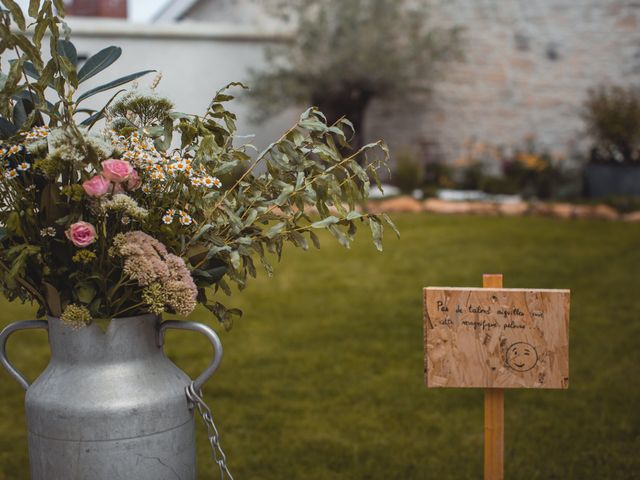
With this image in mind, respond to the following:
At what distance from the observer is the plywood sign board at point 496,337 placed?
6.98ft

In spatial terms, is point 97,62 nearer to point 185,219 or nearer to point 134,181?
point 134,181

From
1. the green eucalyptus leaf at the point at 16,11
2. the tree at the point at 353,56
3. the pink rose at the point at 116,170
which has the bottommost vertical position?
the pink rose at the point at 116,170

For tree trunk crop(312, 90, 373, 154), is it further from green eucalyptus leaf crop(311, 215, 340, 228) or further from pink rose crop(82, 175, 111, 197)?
pink rose crop(82, 175, 111, 197)

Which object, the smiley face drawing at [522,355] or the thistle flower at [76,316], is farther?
the smiley face drawing at [522,355]

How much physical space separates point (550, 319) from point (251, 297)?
4062 mm

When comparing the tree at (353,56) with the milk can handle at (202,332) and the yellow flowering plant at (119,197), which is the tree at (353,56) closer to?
the yellow flowering plant at (119,197)

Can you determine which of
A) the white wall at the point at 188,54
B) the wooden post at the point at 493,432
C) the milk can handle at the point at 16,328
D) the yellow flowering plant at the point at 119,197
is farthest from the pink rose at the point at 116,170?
the white wall at the point at 188,54

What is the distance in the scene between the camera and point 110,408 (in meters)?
1.81

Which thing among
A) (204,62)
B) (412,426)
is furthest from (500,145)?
(412,426)

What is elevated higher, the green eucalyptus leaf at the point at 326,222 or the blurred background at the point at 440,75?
the blurred background at the point at 440,75

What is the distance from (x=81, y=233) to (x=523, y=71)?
10.9m

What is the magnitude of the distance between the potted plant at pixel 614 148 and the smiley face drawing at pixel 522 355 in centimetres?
837

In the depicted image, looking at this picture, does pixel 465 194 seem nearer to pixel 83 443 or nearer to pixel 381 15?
pixel 381 15

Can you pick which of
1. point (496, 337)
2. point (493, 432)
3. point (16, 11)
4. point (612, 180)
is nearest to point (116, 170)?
point (16, 11)
